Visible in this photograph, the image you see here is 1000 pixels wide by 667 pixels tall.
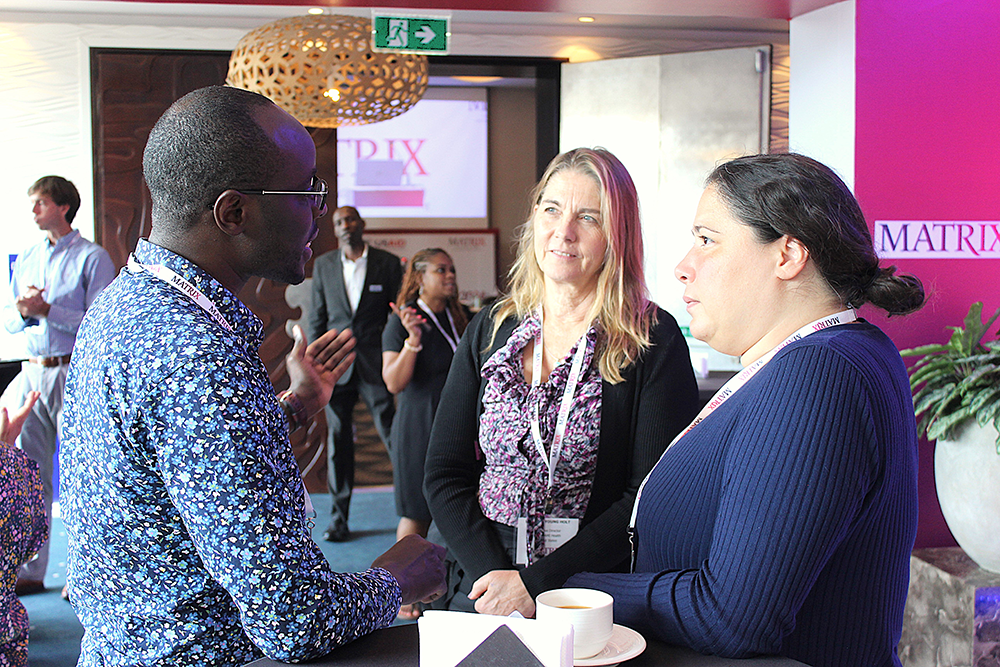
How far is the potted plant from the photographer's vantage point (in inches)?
111

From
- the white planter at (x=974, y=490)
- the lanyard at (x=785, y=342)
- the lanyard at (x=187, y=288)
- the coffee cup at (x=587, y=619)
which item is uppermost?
the lanyard at (x=187, y=288)

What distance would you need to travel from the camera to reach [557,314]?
6.81 feet

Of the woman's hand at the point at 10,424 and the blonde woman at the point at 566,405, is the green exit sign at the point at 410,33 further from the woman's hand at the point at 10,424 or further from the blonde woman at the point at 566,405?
the woman's hand at the point at 10,424

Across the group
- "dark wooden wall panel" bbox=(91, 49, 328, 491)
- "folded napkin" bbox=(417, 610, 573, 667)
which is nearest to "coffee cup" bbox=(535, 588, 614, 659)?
"folded napkin" bbox=(417, 610, 573, 667)

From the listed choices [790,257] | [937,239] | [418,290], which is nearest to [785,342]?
[790,257]

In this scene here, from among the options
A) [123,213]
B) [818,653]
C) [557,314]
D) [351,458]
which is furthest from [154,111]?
[818,653]

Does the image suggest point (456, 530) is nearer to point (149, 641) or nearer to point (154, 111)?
point (149, 641)

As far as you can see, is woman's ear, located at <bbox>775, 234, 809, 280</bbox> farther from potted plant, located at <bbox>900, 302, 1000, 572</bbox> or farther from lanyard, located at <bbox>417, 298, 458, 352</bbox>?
lanyard, located at <bbox>417, 298, 458, 352</bbox>

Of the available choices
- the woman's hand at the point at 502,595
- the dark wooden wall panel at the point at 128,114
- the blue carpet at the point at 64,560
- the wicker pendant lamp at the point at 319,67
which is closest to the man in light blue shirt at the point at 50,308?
the blue carpet at the point at 64,560

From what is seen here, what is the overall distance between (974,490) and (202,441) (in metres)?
2.68

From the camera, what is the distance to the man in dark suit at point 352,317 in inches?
212

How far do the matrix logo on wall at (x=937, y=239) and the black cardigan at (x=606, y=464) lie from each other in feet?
5.30

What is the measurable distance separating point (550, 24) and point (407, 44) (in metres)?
2.43

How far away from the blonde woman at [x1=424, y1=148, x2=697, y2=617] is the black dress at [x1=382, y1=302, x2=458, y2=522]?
183 cm
